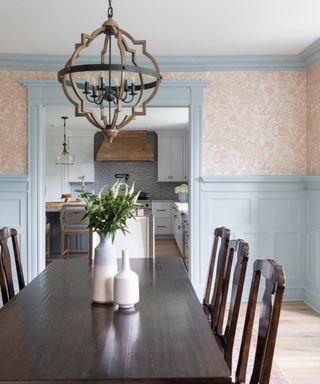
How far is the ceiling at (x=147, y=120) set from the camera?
303 inches

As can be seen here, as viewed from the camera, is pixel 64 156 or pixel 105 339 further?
pixel 64 156

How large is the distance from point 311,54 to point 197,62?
114 centimetres

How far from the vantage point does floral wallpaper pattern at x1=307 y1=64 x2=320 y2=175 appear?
4.46m

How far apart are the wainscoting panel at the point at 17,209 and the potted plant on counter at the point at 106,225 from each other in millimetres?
2788

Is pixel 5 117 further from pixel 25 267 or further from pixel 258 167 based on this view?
pixel 258 167

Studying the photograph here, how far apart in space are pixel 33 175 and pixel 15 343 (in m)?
3.30

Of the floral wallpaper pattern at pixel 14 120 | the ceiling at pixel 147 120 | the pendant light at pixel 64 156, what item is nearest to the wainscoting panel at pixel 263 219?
the floral wallpaper pattern at pixel 14 120

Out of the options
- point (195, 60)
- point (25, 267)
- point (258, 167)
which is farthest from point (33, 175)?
point (258, 167)

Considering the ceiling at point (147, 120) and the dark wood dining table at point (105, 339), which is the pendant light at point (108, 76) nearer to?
the dark wood dining table at point (105, 339)

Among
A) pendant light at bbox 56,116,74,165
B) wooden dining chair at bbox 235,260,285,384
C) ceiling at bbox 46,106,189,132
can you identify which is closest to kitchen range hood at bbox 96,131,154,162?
ceiling at bbox 46,106,189,132

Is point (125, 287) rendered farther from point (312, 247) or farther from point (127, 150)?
point (127, 150)

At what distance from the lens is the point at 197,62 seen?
4.71m

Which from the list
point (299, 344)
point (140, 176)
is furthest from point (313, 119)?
point (140, 176)

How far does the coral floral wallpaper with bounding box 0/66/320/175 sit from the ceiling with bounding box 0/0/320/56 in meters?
0.31
